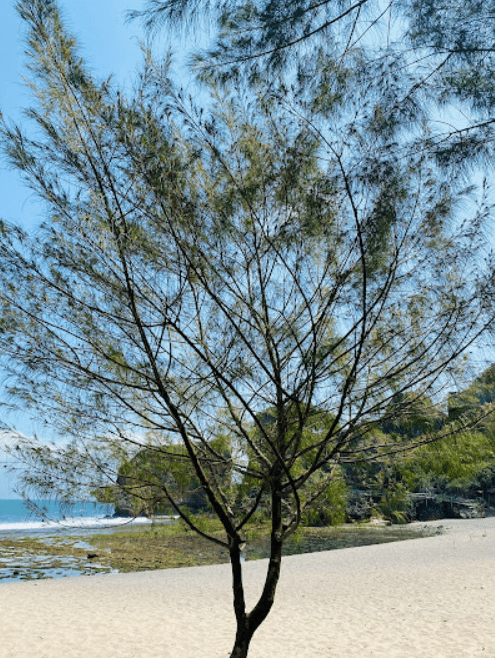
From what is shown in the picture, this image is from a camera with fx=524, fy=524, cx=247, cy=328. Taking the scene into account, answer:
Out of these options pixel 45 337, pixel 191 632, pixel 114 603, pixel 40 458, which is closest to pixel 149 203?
pixel 45 337

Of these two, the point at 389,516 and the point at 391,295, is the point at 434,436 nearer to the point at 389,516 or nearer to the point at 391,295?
the point at 391,295

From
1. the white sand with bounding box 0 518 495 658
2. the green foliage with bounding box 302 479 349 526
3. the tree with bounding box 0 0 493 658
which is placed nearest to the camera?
the tree with bounding box 0 0 493 658

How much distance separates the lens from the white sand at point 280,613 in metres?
4.87

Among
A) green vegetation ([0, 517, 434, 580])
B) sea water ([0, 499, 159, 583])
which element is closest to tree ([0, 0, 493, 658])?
sea water ([0, 499, 159, 583])

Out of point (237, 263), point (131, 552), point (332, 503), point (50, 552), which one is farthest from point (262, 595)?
point (50, 552)

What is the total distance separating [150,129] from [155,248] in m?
0.54

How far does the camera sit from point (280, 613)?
630 cm

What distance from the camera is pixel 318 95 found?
2568 millimetres

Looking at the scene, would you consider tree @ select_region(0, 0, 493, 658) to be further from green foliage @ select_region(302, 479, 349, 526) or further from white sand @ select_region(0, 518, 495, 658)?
white sand @ select_region(0, 518, 495, 658)

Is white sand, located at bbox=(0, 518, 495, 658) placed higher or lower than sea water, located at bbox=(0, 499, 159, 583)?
lower

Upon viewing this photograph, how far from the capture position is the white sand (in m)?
4.87

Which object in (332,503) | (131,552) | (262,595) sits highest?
(332,503)

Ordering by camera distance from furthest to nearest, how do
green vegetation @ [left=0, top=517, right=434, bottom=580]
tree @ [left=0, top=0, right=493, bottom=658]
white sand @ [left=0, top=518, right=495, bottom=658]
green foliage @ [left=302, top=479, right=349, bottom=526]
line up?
green vegetation @ [left=0, top=517, right=434, bottom=580] → white sand @ [left=0, top=518, right=495, bottom=658] → green foliage @ [left=302, top=479, right=349, bottom=526] → tree @ [left=0, top=0, right=493, bottom=658]

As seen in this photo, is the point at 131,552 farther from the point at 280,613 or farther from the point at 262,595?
the point at 262,595
